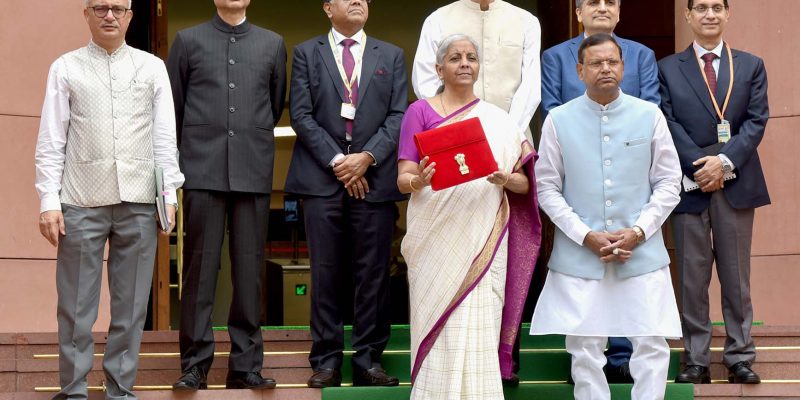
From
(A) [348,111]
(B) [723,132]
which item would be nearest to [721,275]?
(B) [723,132]

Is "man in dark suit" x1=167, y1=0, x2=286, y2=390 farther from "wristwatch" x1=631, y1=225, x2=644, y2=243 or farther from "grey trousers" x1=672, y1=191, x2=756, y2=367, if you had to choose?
"grey trousers" x1=672, y1=191, x2=756, y2=367

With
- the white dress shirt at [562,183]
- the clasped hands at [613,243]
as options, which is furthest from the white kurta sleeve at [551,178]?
the clasped hands at [613,243]

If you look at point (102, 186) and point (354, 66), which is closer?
point (102, 186)

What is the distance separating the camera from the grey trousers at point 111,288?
624 centimetres

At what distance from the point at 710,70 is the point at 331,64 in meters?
2.04

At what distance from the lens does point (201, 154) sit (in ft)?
22.3

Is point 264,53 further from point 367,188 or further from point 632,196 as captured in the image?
point 632,196

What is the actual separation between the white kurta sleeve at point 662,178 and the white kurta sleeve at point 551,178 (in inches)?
14.1

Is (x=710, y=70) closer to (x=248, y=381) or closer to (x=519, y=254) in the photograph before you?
(x=519, y=254)

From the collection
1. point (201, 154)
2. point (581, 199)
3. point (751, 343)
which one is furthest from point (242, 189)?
point (751, 343)

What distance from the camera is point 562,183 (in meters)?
6.52

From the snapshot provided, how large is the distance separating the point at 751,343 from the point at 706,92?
1.34 m

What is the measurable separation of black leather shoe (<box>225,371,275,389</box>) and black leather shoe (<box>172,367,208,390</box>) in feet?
0.50

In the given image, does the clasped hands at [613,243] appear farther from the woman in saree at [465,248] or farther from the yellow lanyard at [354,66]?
the yellow lanyard at [354,66]
